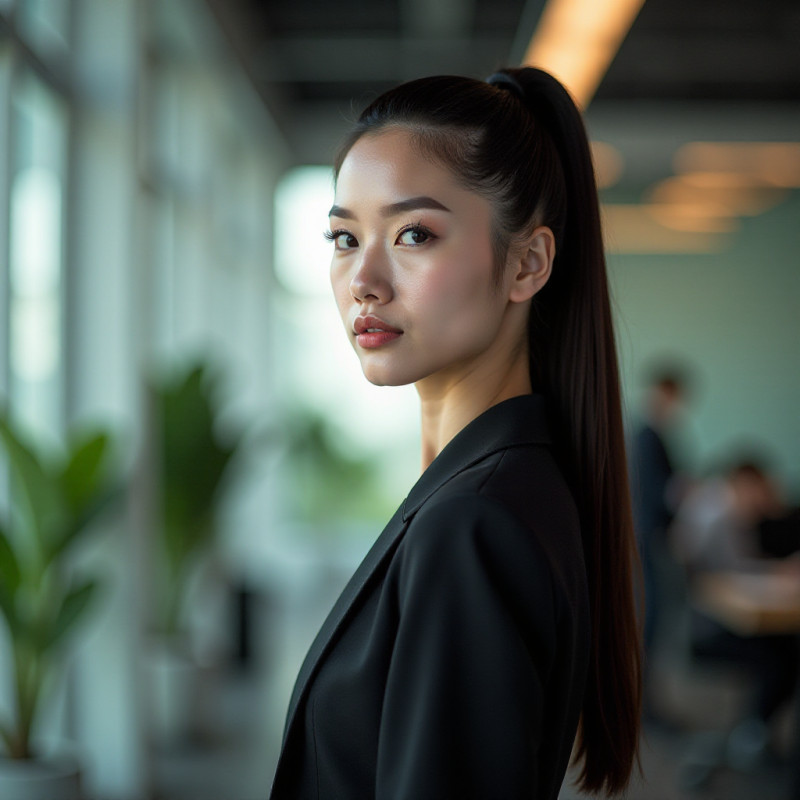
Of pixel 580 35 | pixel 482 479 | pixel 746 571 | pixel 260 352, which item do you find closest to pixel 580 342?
pixel 482 479

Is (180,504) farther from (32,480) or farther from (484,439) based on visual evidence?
(484,439)

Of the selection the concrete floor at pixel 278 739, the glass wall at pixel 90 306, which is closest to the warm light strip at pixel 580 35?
the glass wall at pixel 90 306

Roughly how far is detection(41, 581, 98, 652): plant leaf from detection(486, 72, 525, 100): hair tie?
2.46 metres

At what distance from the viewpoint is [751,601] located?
169 inches

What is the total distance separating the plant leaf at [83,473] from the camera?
3195 mm

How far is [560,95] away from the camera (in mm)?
1128

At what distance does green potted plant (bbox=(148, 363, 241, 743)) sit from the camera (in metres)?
4.63

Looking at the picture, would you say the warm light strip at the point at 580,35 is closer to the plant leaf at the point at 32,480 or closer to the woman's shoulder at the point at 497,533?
the plant leaf at the point at 32,480

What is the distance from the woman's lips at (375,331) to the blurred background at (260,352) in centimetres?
32

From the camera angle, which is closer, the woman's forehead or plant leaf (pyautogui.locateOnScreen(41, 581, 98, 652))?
the woman's forehead

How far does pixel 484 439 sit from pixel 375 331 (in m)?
0.15

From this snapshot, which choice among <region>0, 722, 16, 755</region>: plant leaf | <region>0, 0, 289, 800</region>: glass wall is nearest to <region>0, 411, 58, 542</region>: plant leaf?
<region>0, 0, 289, 800</region>: glass wall

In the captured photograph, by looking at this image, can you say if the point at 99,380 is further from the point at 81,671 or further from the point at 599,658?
the point at 599,658

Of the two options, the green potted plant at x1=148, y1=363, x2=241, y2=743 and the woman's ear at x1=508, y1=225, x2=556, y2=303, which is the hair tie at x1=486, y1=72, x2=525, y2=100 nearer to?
the woman's ear at x1=508, y1=225, x2=556, y2=303
